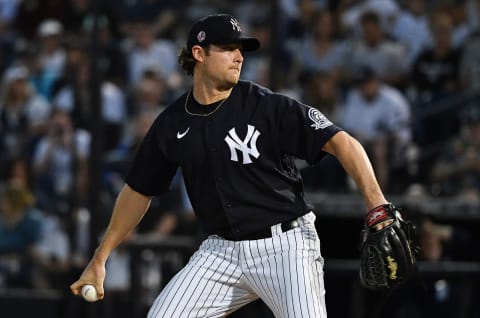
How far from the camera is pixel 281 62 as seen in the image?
10195 millimetres

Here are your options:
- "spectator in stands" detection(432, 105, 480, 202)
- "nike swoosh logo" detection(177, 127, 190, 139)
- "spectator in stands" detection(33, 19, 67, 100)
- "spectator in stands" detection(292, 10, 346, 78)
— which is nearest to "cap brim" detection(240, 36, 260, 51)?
"nike swoosh logo" detection(177, 127, 190, 139)

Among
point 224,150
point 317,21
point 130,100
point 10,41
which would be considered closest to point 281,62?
point 317,21

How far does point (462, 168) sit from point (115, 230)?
4021 mm

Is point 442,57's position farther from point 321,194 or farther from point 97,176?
point 97,176

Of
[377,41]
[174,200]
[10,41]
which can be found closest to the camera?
[174,200]

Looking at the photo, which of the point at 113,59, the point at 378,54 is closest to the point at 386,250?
the point at 378,54

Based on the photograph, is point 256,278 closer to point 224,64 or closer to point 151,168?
point 151,168

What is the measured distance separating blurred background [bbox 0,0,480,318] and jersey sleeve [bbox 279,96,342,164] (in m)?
2.78

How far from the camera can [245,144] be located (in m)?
4.75

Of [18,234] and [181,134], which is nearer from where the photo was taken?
[181,134]

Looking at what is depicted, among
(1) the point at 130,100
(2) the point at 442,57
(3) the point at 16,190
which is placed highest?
(2) the point at 442,57

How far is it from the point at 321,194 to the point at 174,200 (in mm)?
1205

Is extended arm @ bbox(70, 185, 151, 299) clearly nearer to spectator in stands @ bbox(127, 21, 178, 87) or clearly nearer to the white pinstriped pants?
the white pinstriped pants

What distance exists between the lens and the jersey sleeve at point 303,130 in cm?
463
